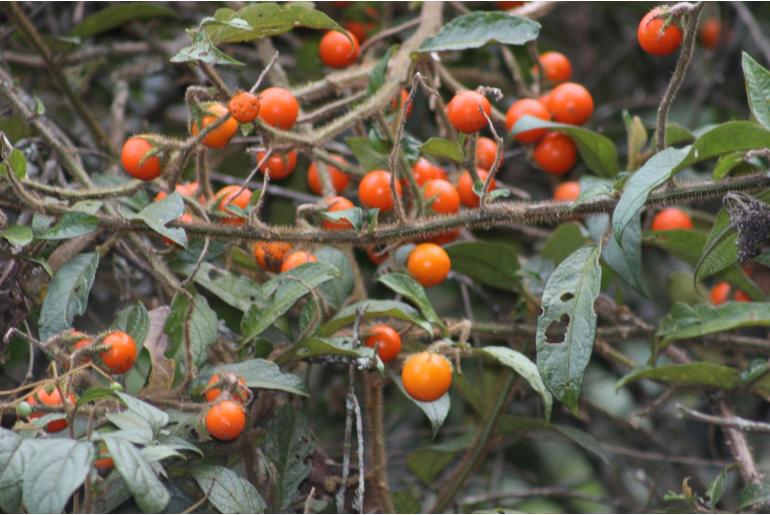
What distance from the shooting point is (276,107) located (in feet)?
6.76

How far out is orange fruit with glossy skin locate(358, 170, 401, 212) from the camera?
2.12m

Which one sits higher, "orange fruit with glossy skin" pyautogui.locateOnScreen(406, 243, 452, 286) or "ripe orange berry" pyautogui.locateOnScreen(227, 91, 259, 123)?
"ripe orange berry" pyautogui.locateOnScreen(227, 91, 259, 123)

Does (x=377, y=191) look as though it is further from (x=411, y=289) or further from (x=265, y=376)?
(x=265, y=376)

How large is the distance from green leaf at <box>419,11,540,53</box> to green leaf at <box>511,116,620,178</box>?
19 centimetres

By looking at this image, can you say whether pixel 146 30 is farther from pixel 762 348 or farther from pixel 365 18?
pixel 762 348

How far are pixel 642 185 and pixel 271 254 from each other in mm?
815

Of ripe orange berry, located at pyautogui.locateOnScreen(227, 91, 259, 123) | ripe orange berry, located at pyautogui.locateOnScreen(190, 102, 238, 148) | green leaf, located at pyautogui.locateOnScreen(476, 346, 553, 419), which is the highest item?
ripe orange berry, located at pyautogui.locateOnScreen(227, 91, 259, 123)

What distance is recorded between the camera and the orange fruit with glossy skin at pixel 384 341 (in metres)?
2.02

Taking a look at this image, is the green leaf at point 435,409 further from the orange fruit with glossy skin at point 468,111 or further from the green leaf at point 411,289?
the orange fruit with glossy skin at point 468,111

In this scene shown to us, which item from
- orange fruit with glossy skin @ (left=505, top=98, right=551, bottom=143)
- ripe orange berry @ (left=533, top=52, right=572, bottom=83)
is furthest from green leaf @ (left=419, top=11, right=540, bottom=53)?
ripe orange berry @ (left=533, top=52, right=572, bottom=83)

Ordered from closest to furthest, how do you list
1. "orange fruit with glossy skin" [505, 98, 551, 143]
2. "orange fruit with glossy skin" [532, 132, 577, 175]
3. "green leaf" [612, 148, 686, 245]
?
1. "green leaf" [612, 148, 686, 245]
2. "orange fruit with glossy skin" [505, 98, 551, 143]
3. "orange fruit with glossy skin" [532, 132, 577, 175]

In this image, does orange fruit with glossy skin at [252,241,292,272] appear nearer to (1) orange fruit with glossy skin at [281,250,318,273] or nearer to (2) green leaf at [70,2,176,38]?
(1) orange fruit with glossy skin at [281,250,318,273]

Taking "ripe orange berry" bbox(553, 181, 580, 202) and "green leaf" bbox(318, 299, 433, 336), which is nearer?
"green leaf" bbox(318, 299, 433, 336)

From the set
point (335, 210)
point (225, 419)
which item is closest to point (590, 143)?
point (335, 210)
